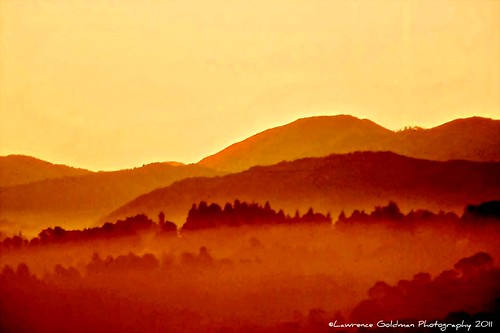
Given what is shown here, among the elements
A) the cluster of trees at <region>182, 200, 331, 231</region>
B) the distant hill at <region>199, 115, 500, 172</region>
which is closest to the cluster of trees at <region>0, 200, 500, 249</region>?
the cluster of trees at <region>182, 200, 331, 231</region>

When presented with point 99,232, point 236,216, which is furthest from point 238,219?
point 99,232

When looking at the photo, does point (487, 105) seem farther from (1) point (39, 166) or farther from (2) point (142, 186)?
(1) point (39, 166)

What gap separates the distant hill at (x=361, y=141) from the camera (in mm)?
1829

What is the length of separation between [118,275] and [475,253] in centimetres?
116

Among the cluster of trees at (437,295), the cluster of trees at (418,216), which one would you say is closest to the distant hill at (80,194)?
the cluster of trees at (418,216)

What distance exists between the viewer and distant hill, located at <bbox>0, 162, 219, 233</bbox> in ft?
6.12

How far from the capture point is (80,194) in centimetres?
189

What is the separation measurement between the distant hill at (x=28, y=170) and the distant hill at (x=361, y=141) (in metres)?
0.51

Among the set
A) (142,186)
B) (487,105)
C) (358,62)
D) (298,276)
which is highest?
(358,62)

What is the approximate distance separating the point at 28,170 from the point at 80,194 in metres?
0.21

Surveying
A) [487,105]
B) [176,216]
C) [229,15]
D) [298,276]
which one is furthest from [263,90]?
[487,105]

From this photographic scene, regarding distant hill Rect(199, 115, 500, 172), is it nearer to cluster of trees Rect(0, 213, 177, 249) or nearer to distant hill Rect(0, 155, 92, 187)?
cluster of trees Rect(0, 213, 177, 249)

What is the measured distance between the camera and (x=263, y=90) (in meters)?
1.92

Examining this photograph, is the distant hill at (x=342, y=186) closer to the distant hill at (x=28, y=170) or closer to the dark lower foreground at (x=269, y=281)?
the dark lower foreground at (x=269, y=281)
